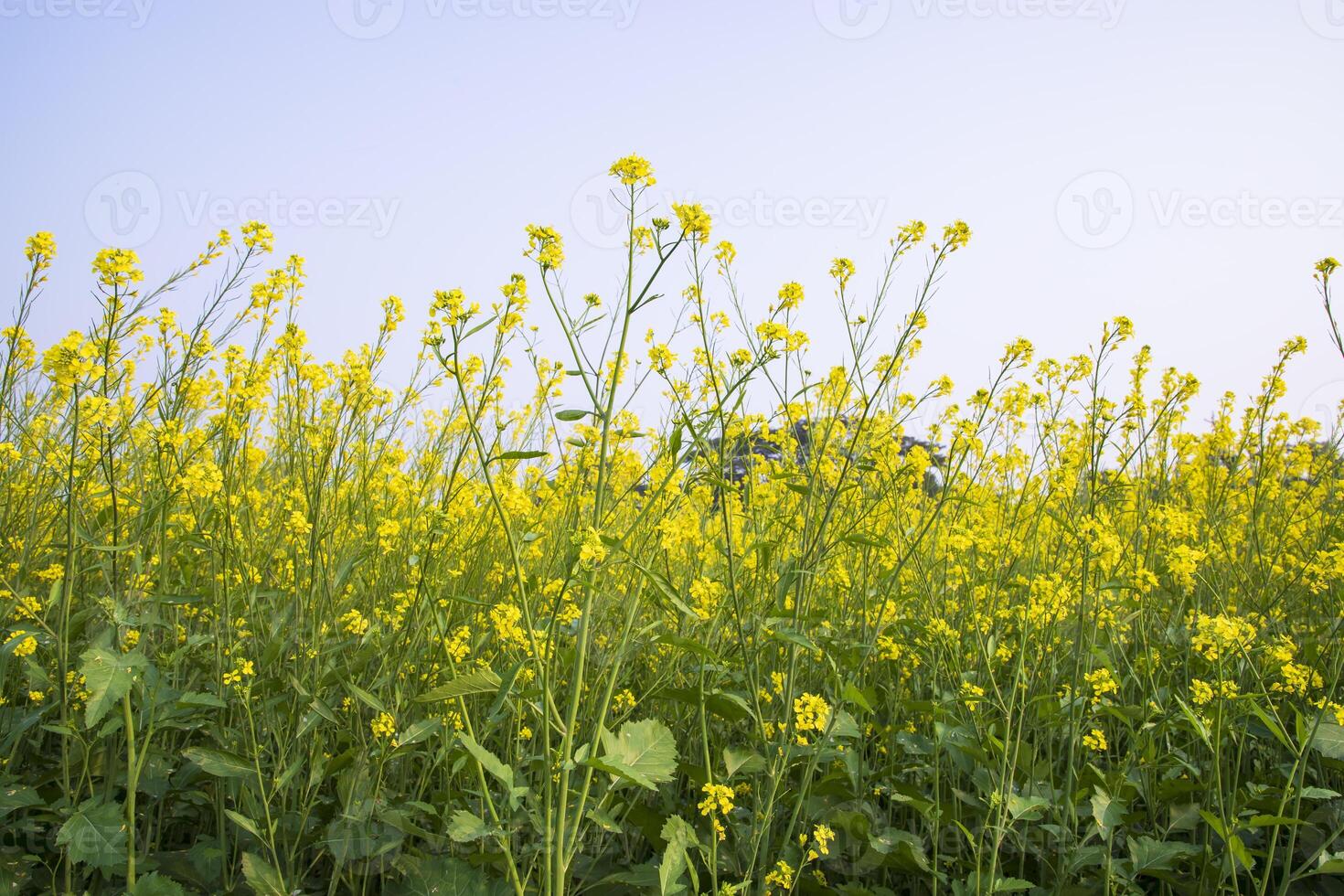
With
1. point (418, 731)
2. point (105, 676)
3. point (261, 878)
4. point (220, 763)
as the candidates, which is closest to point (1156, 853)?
point (418, 731)

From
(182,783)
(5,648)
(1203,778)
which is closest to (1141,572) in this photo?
(1203,778)

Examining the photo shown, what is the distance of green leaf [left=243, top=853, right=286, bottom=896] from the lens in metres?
1.69

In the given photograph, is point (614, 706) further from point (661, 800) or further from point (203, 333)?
point (203, 333)

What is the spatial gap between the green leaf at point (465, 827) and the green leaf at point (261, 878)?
1.91 feet

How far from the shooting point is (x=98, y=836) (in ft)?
5.54

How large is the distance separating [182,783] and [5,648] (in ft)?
1.82

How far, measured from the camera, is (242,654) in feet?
8.18

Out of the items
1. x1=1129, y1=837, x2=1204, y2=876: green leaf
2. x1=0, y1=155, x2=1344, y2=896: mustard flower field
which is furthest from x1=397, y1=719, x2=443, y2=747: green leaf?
x1=1129, y1=837, x2=1204, y2=876: green leaf

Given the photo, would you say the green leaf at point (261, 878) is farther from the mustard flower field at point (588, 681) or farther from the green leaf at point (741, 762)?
the green leaf at point (741, 762)

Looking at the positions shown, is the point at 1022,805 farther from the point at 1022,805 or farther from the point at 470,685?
the point at 470,685

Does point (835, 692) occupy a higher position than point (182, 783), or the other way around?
point (835, 692)

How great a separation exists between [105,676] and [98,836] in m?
0.43

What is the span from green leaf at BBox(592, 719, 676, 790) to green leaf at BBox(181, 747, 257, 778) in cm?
84

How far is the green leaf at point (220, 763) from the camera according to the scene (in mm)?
1745
